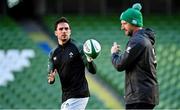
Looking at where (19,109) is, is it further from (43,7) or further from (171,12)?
(171,12)

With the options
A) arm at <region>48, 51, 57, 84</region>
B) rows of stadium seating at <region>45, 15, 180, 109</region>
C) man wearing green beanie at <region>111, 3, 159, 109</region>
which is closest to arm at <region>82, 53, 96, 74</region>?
arm at <region>48, 51, 57, 84</region>

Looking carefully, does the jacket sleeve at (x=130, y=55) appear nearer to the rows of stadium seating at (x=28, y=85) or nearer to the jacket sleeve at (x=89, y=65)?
the jacket sleeve at (x=89, y=65)

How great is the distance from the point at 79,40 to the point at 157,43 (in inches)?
75.2

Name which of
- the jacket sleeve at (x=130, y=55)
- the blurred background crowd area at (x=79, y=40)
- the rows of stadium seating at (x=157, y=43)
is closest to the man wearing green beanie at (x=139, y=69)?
the jacket sleeve at (x=130, y=55)

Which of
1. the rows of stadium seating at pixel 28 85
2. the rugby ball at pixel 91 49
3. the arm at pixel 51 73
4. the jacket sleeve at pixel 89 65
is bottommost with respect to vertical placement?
the rows of stadium seating at pixel 28 85

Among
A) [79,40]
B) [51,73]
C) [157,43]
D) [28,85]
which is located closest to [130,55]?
[51,73]

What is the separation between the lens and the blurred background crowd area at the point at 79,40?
41.2 feet

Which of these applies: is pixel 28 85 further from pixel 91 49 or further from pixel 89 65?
pixel 91 49

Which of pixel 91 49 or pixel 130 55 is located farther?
pixel 91 49

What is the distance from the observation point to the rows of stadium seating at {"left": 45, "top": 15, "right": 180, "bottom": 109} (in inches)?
507

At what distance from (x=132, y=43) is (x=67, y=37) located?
1.31 meters

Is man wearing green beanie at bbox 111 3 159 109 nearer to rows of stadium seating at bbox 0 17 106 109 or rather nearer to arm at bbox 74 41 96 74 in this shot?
arm at bbox 74 41 96 74

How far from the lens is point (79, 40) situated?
13.3 meters

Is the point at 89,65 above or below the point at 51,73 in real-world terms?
above
